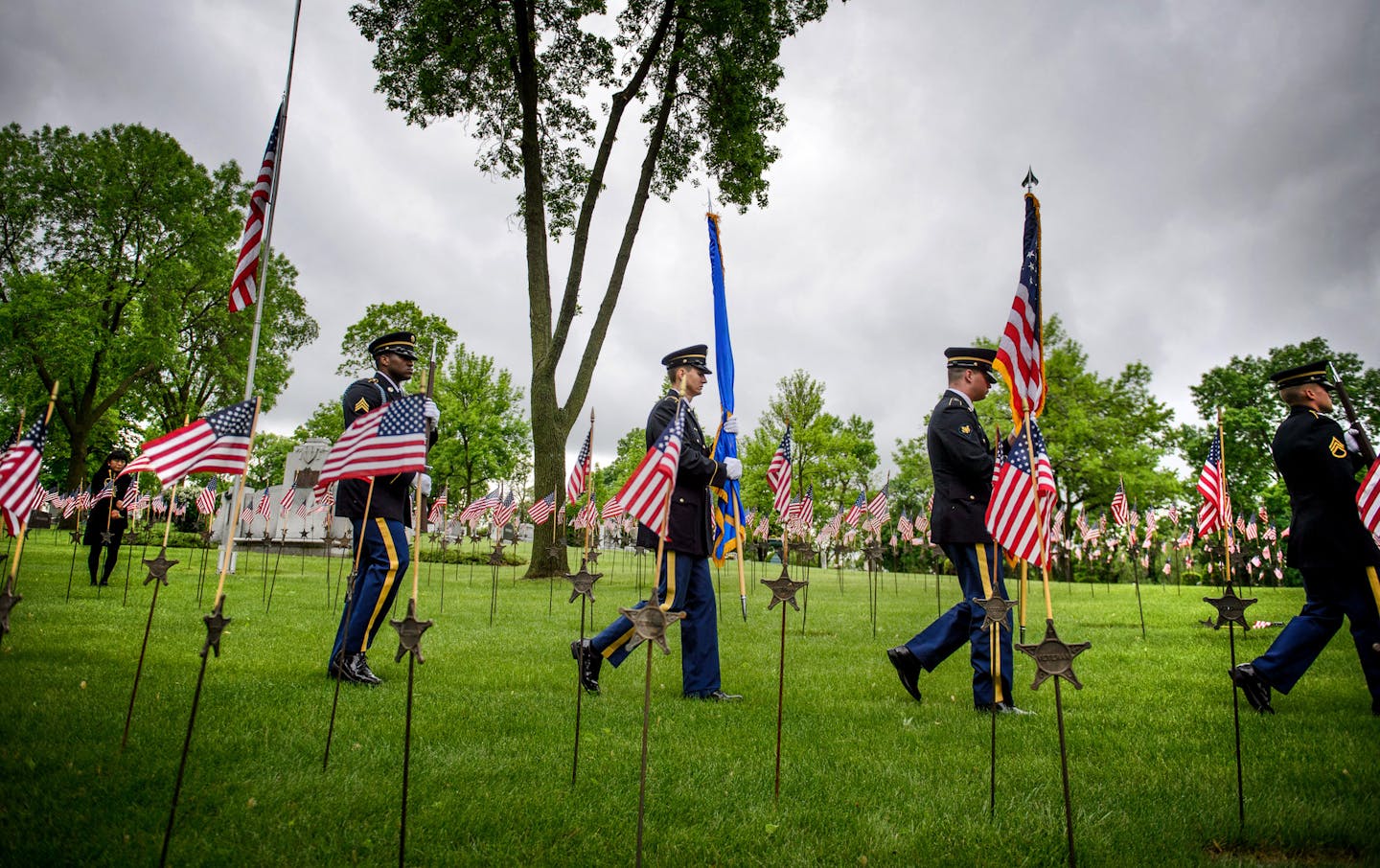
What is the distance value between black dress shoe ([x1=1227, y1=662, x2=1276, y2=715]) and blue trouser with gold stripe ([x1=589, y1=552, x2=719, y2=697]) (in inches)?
169

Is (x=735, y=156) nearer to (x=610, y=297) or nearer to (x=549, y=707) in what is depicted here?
(x=610, y=297)

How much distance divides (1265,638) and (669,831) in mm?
10223

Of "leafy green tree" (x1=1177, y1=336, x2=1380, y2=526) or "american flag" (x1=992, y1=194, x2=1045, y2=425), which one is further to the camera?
"leafy green tree" (x1=1177, y1=336, x2=1380, y2=526)

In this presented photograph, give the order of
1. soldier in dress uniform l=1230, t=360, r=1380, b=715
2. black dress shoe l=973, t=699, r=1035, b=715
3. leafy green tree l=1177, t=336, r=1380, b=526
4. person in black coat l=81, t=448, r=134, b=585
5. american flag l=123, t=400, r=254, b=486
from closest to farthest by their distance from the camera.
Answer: american flag l=123, t=400, r=254, b=486
soldier in dress uniform l=1230, t=360, r=1380, b=715
black dress shoe l=973, t=699, r=1035, b=715
person in black coat l=81, t=448, r=134, b=585
leafy green tree l=1177, t=336, r=1380, b=526

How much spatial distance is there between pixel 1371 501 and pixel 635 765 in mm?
5558

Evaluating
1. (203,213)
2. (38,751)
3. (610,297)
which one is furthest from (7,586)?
(203,213)

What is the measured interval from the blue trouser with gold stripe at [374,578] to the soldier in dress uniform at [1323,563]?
7059mm

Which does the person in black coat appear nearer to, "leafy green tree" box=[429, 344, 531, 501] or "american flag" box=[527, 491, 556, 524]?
"american flag" box=[527, 491, 556, 524]

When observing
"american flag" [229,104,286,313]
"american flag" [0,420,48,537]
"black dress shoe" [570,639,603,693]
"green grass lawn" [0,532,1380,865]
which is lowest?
"green grass lawn" [0,532,1380,865]

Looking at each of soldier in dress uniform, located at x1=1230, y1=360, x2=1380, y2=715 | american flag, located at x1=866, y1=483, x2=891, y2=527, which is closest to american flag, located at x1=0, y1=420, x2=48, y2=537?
soldier in dress uniform, located at x1=1230, y1=360, x2=1380, y2=715

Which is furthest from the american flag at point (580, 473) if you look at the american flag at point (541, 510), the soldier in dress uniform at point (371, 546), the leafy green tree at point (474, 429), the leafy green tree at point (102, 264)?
the leafy green tree at point (474, 429)

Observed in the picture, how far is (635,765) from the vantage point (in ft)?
14.5

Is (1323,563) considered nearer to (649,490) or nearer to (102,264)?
(649,490)

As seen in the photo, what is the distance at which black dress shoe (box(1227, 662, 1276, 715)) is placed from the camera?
19.3ft
